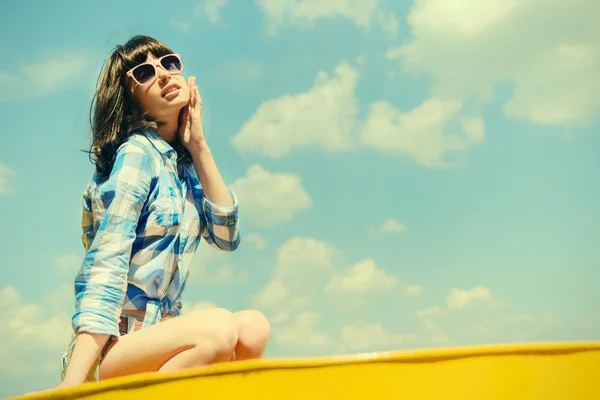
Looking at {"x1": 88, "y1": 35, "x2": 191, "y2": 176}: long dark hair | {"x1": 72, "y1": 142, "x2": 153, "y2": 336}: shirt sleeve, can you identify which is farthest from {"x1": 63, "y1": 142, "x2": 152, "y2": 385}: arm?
{"x1": 88, "y1": 35, "x2": 191, "y2": 176}: long dark hair

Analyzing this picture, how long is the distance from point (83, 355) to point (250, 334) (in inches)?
20.0

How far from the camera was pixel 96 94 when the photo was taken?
2.44 m

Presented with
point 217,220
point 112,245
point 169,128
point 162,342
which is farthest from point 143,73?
point 162,342

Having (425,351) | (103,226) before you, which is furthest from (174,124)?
(425,351)

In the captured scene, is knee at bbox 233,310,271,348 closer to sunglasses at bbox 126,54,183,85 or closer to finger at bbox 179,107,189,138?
finger at bbox 179,107,189,138

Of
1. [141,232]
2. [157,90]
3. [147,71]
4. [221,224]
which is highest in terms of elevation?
[147,71]

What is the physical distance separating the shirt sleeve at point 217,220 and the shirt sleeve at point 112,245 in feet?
1.09

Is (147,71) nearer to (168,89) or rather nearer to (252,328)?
(168,89)

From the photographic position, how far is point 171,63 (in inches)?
99.9

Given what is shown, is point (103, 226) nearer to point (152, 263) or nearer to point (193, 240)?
point (152, 263)

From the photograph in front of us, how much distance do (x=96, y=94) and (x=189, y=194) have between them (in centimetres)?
57

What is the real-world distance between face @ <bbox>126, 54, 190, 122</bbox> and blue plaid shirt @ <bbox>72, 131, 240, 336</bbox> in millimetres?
128

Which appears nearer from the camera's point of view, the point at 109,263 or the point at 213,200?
the point at 109,263

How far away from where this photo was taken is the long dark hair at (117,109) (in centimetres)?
228
